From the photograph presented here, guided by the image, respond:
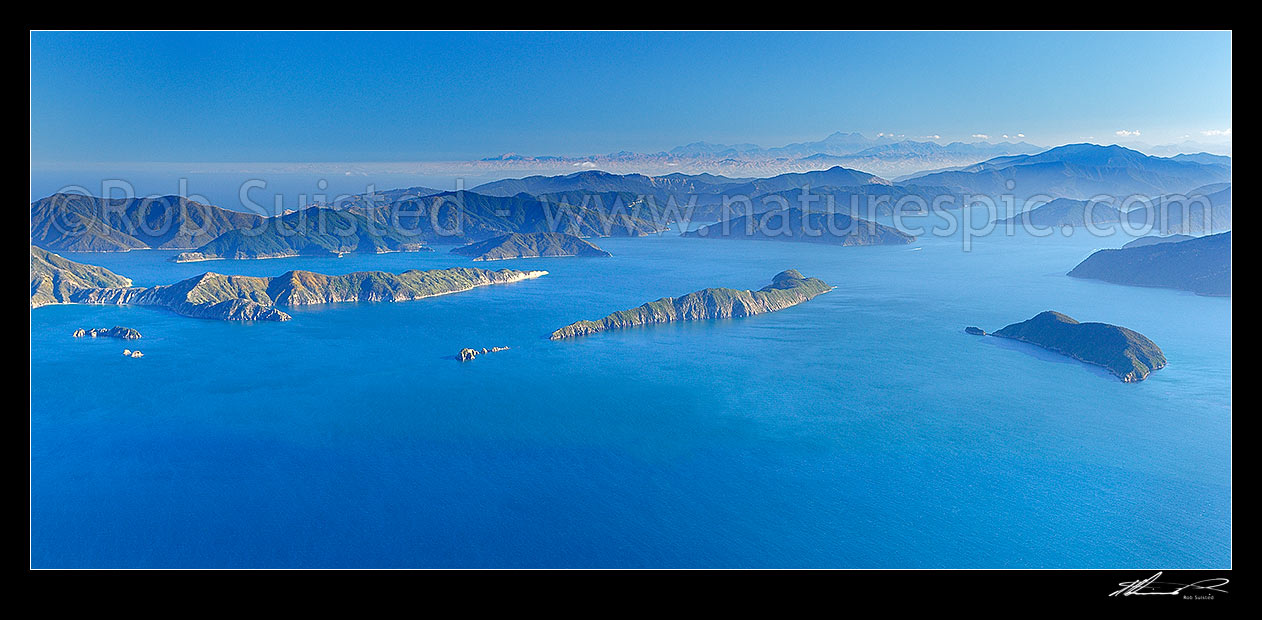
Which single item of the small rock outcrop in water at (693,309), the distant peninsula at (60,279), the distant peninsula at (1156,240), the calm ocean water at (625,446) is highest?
the distant peninsula at (1156,240)

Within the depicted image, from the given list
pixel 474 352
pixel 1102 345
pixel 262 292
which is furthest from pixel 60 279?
pixel 1102 345

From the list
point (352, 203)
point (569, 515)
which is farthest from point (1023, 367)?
point (352, 203)

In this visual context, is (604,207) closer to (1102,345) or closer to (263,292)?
(263,292)

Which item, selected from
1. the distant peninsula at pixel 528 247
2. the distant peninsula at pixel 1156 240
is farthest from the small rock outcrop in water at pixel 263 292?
the distant peninsula at pixel 1156 240

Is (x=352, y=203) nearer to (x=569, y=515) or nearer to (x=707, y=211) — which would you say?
(x=707, y=211)

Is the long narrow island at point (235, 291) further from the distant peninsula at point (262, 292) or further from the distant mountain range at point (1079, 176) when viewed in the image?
the distant mountain range at point (1079, 176)

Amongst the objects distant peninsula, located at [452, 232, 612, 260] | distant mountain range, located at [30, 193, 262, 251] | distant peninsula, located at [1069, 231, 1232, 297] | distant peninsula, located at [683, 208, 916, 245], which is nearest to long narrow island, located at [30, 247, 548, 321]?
distant peninsula, located at [452, 232, 612, 260]
